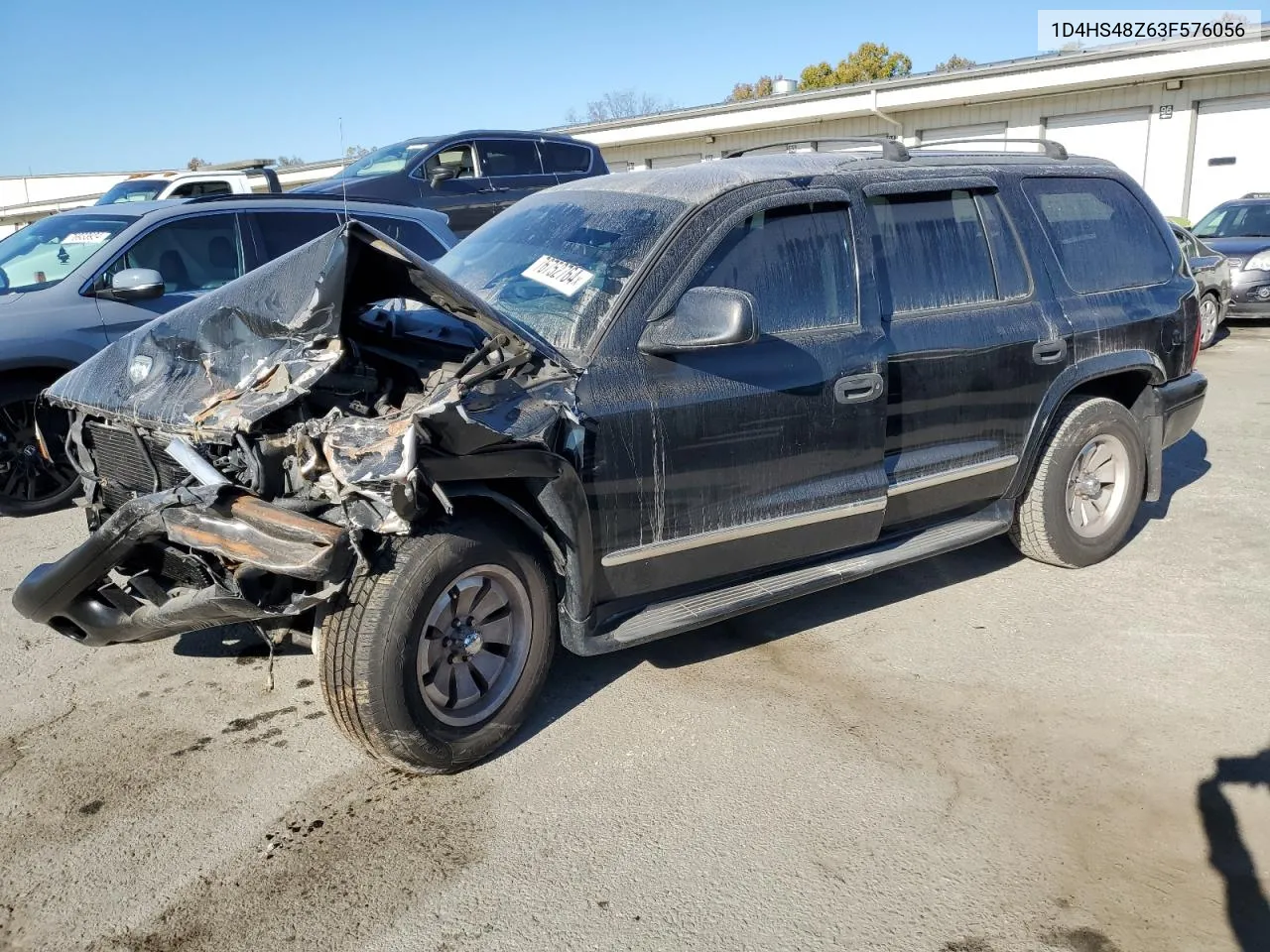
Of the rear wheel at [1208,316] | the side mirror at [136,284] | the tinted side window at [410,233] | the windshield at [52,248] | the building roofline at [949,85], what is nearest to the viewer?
the side mirror at [136,284]

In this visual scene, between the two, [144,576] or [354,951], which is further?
[144,576]

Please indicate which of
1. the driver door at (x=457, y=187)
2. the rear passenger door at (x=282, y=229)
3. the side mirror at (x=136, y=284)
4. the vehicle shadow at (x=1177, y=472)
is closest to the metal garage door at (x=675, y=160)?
the driver door at (x=457, y=187)

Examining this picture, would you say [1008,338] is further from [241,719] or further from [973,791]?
[241,719]

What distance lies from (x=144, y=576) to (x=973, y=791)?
282 cm

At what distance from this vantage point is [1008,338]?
176 inches

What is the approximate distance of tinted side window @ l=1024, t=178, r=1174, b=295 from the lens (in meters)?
4.82

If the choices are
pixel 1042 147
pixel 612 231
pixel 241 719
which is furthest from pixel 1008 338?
pixel 241 719

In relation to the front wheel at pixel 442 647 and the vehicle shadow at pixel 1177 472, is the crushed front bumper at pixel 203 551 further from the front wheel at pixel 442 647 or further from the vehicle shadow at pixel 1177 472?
the vehicle shadow at pixel 1177 472

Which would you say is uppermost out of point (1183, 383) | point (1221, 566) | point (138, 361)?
point (138, 361)

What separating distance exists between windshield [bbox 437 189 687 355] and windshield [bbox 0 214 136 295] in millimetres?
3285

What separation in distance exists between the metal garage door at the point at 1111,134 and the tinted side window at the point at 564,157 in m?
13.1

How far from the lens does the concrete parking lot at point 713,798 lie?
2717 millimetres

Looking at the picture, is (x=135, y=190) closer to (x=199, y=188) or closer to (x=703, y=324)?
(x=199, y=188)

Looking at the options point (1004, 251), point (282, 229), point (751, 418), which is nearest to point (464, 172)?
point (282, 229)
